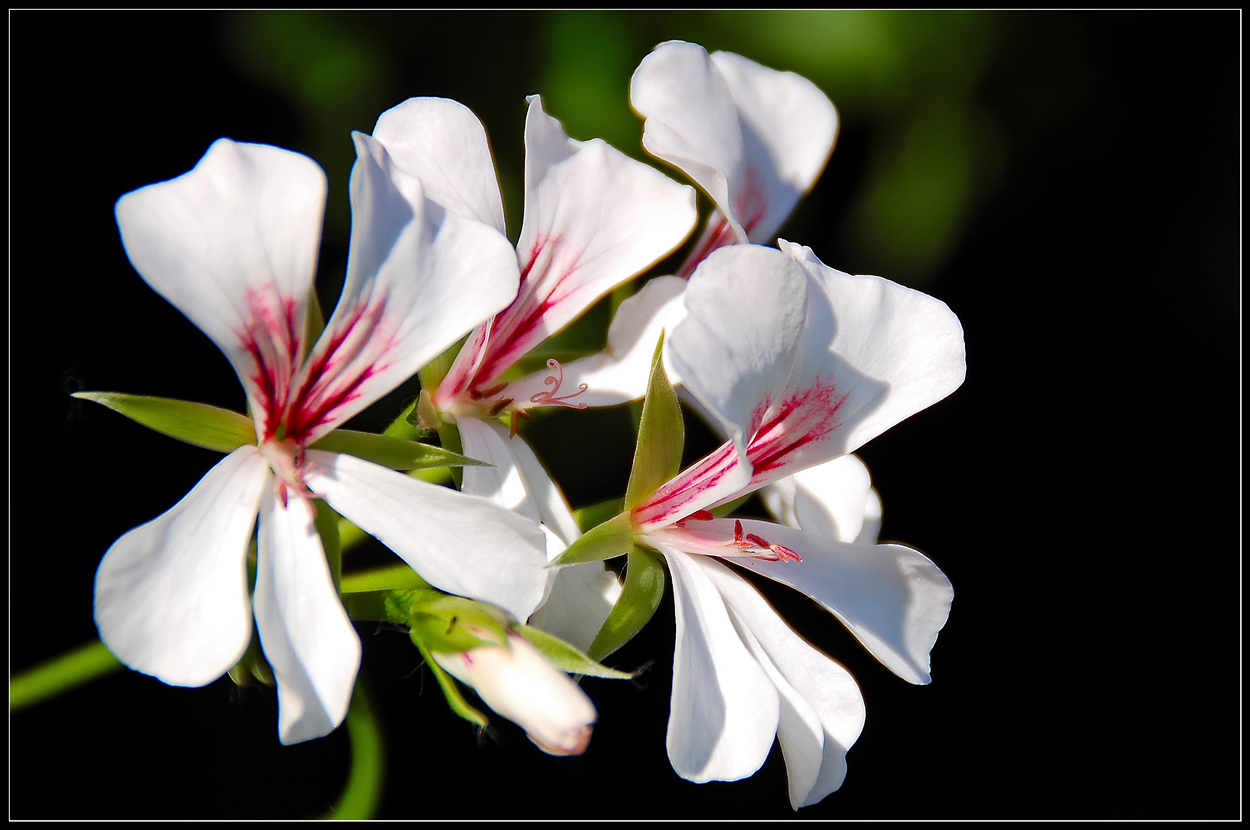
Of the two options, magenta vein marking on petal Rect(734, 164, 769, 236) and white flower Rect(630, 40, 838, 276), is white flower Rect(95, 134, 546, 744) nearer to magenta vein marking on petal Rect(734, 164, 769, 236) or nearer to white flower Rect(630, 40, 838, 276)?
white flower Rect(630, 40, 838, 276)

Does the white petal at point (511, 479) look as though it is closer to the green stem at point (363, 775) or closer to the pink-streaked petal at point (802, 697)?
the pink-streaked petal at point (802, 697)

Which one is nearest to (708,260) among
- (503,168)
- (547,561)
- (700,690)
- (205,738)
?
(547,561)

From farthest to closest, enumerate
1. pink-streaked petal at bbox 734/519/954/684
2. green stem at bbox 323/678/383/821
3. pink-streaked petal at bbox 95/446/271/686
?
green stem at bbox 323/678/383/821, pink-streaked petal at bbox 734/519/954/684, pink-streaked petal at bbox 95/446/271/686

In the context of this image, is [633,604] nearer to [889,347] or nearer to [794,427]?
→ [794,427]

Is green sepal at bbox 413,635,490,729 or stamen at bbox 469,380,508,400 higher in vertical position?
stamen at bbox 469,380,508,400

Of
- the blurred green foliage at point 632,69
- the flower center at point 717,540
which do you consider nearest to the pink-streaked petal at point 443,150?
the flower center at point 717,540

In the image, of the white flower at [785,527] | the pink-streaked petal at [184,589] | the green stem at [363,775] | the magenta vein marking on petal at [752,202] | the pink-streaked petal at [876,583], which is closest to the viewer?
the pink-streaked petal at [184,589]

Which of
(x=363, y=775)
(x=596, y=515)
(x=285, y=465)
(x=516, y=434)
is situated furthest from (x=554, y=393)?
(x=363, y=775)

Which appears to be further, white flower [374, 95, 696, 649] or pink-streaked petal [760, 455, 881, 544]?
pink-streaked petal [760, 455, 881, 544]

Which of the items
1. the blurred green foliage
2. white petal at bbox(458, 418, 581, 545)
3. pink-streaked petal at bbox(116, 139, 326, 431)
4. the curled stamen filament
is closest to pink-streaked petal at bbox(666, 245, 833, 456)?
the curled stamen filament
